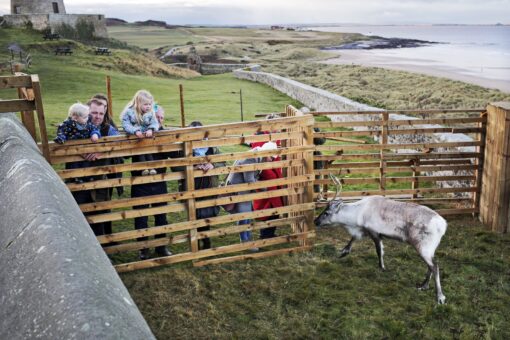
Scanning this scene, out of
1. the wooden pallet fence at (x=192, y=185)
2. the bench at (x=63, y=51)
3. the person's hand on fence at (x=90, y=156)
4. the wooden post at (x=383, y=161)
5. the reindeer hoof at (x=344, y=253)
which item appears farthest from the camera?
the bench at (x=63, y=51)

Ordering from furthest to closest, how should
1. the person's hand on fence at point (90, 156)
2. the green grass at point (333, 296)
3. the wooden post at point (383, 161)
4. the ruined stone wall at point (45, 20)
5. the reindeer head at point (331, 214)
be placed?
1. the ruined stone wall at point (45, 20)
2. the wooden post at point (383, 161)
3. the reindeer head at point (331, 214)
4. the person's hand on fence at point (90, 156)
5. the green grass at point (333, 296)

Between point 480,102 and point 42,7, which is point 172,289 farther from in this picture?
point 42,7

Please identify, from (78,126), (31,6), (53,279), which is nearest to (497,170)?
(78,126)

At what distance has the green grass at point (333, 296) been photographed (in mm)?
5691

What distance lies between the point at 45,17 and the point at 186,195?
5236 centimetres

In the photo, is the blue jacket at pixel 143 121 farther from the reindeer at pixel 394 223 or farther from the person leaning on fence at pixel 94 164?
the reindeer at pixel 394 223

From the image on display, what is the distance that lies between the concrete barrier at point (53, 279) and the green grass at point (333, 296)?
3489 millimetres

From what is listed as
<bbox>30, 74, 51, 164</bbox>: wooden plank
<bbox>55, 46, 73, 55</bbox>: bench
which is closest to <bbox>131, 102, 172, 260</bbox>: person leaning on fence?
<bbox>30, 74, 51, 164</bbox>: wooden plank

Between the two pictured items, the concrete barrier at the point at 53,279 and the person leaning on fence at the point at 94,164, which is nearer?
the concrete barrier at the point at 53,279

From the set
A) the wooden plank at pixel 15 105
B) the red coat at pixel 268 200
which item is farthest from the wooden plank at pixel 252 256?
the wooden plank at pixel 15 105

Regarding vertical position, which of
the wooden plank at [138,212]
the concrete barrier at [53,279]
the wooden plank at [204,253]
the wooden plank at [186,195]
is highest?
the concrete barrier at [53,279]

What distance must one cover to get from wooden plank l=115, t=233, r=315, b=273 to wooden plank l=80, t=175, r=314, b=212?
0.81 meters

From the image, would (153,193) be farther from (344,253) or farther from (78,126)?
(344,253)

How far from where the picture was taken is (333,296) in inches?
254
